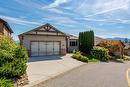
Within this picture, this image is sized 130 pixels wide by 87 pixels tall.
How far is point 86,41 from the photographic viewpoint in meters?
41.7

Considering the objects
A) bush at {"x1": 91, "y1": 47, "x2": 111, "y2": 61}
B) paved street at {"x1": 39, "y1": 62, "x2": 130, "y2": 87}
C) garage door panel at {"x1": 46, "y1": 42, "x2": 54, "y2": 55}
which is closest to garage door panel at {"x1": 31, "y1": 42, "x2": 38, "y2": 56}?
garage door panel at {"x1": 46, "y1": 42, "x2": 54, "y2": 55}

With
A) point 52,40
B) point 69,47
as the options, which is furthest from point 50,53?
point 69,47

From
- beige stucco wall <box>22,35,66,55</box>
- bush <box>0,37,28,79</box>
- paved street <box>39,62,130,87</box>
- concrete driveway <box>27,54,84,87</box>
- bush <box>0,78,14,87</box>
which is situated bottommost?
paved street <box>39,62,130,87</box>

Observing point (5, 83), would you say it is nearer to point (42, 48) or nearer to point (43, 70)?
point (43, 70)

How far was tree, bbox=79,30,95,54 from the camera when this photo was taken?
40.8 m

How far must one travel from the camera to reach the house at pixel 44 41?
107 feet

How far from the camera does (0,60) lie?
440 inches

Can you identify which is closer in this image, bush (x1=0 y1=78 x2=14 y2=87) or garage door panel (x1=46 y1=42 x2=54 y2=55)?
bush (x1=0 y1=78 x2=14 y2=87)

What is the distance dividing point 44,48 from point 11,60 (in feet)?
76.0

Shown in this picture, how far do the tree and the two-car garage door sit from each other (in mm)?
7521

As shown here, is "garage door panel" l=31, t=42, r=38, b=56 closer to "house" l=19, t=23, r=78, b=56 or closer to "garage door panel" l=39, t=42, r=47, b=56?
"house" l=19, t=23, r=78, b=56

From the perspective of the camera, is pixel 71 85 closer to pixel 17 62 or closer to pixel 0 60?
pixel 17 62

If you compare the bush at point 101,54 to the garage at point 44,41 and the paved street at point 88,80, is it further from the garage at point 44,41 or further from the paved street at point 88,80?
the paved street at point 88,80

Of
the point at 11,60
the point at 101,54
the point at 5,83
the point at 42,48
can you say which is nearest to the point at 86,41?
the point at 101,54
